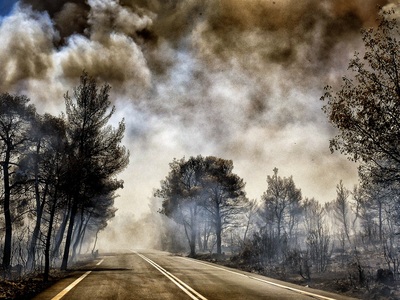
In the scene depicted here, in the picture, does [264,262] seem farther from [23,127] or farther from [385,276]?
[23,127]

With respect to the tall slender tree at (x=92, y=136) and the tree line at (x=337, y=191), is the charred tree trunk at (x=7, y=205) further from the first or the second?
the tree line at (x=337, y=191)

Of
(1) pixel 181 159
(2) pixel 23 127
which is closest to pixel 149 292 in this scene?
(2) pixel 23 127

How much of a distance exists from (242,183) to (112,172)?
19.6 metres

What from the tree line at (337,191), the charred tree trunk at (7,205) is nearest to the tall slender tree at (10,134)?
the charred tree trunk at (7,205)

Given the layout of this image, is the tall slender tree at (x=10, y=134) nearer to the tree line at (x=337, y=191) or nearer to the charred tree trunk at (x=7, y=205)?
the charred tree trunk at (x=7, y=205)

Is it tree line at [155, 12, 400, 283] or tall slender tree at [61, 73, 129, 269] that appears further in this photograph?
tall slender tree at [61, 73, 129, 269]

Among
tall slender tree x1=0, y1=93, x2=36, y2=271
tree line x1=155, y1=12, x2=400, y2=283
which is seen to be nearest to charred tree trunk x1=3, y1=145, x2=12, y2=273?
tall slender tree x1=0, y1=93, x2=36, y2=271

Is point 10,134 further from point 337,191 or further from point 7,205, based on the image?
Result: point 337,191

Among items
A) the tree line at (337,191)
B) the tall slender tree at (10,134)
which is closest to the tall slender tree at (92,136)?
the tall slender tree at (10,134)

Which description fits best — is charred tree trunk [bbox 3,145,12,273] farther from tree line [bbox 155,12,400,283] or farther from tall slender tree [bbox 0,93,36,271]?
tree line [bbox 155,12,400,283]

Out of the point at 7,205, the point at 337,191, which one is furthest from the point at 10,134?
the point at 337,191

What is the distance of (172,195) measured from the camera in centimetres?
4031

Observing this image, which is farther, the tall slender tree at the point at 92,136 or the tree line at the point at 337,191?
the tall slender tree at the point at 92,136

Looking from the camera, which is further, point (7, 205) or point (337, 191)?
point (337, 191)
